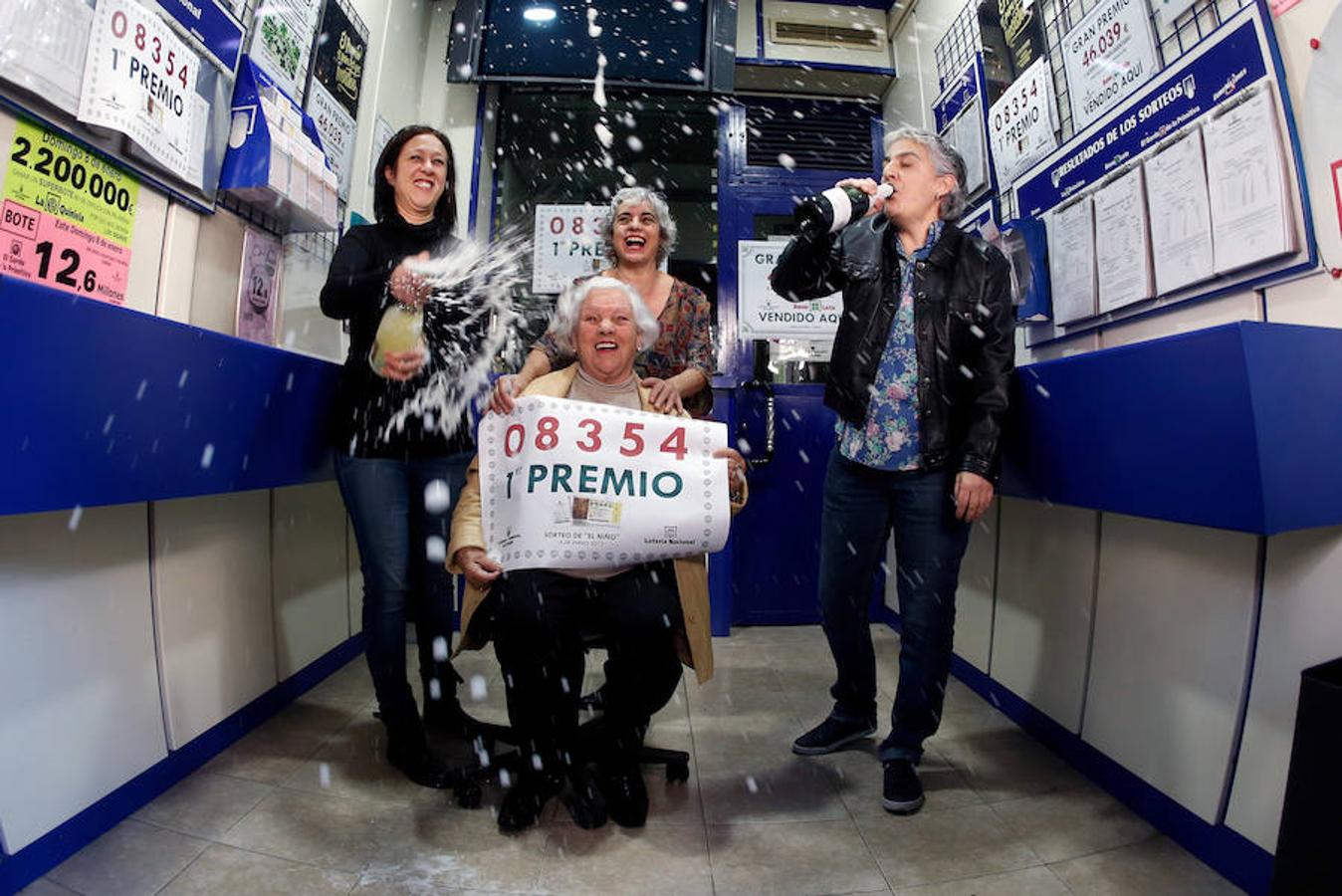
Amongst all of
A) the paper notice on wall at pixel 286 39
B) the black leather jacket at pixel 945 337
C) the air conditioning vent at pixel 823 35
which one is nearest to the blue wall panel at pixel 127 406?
the paper notice on wall at pixel 286 39

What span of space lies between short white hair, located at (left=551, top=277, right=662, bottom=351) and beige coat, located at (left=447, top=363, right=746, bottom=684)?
100 millimetres

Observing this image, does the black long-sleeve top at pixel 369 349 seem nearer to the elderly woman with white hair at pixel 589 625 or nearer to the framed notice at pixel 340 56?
the elderly woman with white hair at pixel 589 625

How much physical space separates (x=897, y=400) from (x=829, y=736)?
0.96 metres

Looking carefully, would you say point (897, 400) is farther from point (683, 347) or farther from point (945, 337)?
point (683, 347)

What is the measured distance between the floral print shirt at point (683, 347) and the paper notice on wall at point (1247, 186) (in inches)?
46.6

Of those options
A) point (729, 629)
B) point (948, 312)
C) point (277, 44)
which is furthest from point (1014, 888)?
point (277, 44)

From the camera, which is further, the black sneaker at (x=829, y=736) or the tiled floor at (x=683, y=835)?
the black sneaker at (x=829, y=736)

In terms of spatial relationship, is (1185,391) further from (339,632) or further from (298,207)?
(339,632)

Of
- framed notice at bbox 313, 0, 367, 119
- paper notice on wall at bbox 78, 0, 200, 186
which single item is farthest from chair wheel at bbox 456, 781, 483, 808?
framed notice at bbox 313, 0, 367, 119

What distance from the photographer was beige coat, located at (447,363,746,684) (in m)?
1.51

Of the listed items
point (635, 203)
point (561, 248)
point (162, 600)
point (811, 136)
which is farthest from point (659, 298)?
point (811, 136)

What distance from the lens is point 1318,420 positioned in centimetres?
114

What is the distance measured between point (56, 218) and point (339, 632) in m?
1.62

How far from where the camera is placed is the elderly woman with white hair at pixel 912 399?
5.40 feet
